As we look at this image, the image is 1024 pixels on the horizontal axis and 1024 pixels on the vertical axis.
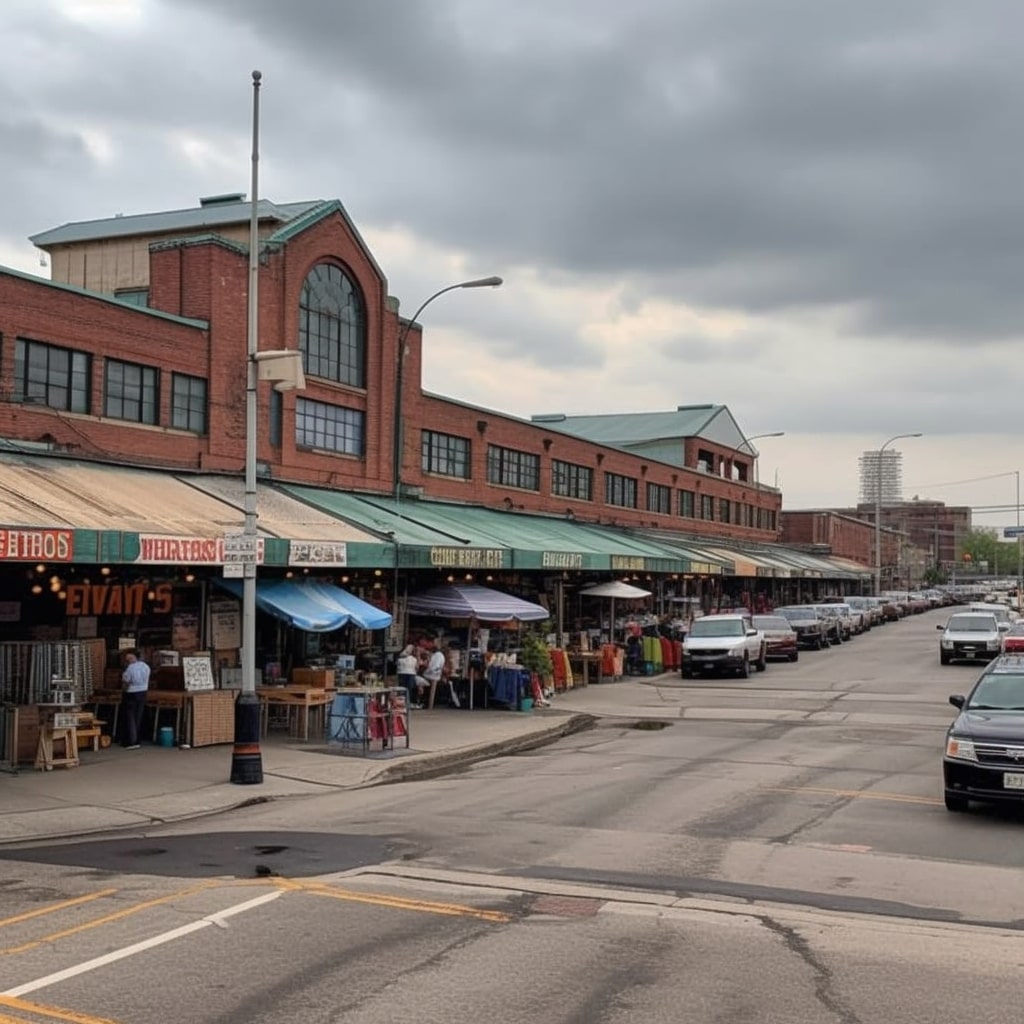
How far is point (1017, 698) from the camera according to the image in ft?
45.0

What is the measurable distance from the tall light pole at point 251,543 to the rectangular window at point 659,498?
37187 mm

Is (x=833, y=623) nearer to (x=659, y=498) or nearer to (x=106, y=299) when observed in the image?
(x=659, y=498)

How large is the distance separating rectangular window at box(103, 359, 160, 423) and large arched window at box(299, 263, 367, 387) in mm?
4615

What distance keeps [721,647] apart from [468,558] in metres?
11.1

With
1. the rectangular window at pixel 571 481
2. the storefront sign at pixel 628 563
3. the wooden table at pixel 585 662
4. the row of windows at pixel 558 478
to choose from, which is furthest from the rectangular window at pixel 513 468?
the wooden table at pixel 585 662

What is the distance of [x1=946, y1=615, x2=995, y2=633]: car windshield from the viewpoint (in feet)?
124

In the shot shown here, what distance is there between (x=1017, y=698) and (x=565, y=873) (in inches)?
259

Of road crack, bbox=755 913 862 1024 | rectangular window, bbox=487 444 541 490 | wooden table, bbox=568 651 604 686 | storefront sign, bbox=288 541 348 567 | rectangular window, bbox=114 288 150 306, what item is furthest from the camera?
rectangular window, bbox=487 444 541 490

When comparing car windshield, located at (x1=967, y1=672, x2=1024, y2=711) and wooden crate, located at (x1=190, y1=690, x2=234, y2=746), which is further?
wooden crate, located at (x1=190, y1=690, x2=234, y2=746)

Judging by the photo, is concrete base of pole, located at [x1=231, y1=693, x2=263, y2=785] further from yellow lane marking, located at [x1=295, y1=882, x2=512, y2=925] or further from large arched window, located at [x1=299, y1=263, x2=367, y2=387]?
large arched window, located at [x1=299, y1=263, x2=367, y2=387]

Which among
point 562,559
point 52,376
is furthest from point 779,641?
point 52,376

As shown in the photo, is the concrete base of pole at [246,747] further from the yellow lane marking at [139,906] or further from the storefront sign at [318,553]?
the yellow lane marking at [139,906]

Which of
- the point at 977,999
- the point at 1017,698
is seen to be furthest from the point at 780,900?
the point at 1017,698

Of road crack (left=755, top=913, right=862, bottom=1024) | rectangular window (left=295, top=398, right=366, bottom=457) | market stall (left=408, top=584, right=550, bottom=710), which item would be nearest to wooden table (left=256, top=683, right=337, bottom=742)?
market stall (left=408, top=584, right=550, bottom=710)
